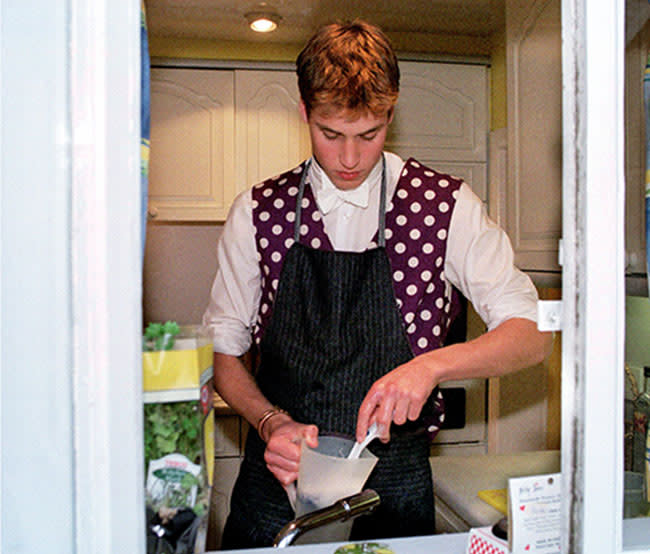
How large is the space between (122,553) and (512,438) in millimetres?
2318

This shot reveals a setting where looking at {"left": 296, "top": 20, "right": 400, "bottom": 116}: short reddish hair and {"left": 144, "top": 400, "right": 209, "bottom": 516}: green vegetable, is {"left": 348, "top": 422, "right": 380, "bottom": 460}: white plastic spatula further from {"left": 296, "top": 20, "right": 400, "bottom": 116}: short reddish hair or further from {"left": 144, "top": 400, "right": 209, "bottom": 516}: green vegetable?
{"left": 296, "top": 20, "right": 400, "bottom": 116}: short reddish hair

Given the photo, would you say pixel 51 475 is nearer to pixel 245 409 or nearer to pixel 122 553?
pixel 122 553

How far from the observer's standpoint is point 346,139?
139 cm

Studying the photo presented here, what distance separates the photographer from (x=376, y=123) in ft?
4.54

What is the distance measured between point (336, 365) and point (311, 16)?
1.47 meters

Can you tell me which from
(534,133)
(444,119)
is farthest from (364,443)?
(444,119)

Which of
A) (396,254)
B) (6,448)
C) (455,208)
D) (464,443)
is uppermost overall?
(455,208)

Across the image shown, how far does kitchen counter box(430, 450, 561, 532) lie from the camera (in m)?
1.51

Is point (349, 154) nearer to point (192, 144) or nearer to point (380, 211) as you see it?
point (380, 211)

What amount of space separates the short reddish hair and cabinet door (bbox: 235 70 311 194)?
1.31m

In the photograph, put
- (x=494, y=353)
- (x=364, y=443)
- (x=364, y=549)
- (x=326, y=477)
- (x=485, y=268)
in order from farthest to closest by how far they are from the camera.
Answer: (x=485, y=268) < (x=494, y=353) < (x=364, y=443) < (x=326, y=477) < (x=364, y=549)

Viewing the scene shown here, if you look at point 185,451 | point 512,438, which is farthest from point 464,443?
point 185,451

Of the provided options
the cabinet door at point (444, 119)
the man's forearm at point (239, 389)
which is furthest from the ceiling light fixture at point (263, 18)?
the man's forearm at point (239, 389)

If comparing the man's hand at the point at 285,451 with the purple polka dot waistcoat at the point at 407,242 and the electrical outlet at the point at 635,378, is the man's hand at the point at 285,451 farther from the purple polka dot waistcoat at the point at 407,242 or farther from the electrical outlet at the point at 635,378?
the electrical outlet at the point at 635,378
